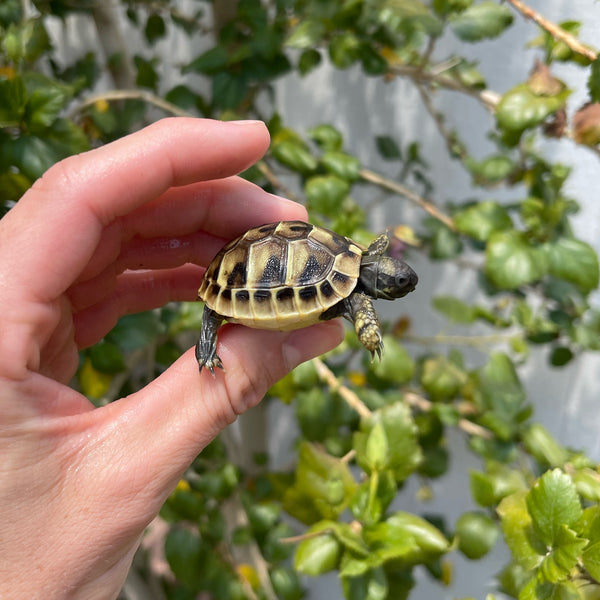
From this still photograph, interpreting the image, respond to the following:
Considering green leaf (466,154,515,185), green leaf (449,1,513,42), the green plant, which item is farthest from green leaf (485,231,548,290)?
green leaf (449,1,513,42)

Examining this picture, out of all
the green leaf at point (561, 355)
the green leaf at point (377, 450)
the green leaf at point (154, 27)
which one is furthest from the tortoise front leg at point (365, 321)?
the green leaf at point (154, 27)

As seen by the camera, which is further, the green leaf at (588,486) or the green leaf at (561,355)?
the green leaf at (561,355)

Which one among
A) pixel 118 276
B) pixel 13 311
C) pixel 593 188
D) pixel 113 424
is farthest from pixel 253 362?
pixel 593 188

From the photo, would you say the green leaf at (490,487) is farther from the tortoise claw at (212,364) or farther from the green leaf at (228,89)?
the green leaf at (228,89)

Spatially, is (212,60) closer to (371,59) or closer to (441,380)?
(371,59)

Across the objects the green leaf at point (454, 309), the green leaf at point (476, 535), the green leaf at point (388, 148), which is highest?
the green leaf at point (388, 148)

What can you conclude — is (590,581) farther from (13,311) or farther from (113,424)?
(13,311)
